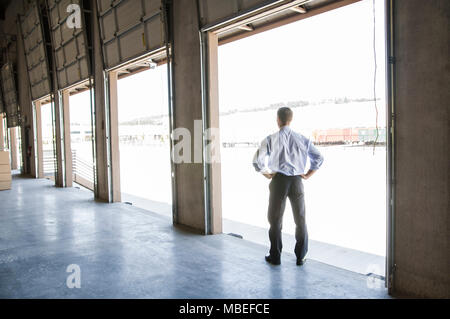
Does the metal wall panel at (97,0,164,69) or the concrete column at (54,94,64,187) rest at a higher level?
the metal wall panel at (97,0,164,69)

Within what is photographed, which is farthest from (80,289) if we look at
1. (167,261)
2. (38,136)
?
(38,136)

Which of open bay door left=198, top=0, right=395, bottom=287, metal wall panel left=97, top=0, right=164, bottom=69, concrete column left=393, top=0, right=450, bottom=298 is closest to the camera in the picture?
concrete column left=393, top=0, right=450, bottom=298

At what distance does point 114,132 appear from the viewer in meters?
8.73

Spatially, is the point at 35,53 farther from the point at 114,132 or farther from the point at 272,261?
the point at 272,261

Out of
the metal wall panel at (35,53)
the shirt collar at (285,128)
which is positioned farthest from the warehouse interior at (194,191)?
the metal wall panel at (35,53)

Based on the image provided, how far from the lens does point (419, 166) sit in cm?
306

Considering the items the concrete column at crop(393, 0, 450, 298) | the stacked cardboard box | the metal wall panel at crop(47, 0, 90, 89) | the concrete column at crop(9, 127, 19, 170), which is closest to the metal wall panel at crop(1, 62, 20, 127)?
the concrete column at crop(9, 127, 19, 170)

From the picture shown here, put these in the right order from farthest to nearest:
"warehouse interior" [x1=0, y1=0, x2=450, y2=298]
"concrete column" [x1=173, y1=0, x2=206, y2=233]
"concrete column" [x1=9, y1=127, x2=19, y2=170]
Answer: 1. "concrete column" [x1=9, y1=127, x2=19, y2=170]
2. "concrete column" [x1=173, y1=0, x2=206, y2=233]
3. "warehouse interior" [x1=0, y1=0, x2=450, y2=298]

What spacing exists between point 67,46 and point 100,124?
11.7ft

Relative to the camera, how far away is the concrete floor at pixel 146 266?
3.42 metres

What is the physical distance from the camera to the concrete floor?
3.42 metres

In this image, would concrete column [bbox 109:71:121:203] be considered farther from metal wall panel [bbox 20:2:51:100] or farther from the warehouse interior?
metal wall panel [bbox 20:2:51:100]

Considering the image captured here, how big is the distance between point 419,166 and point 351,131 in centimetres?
1401
